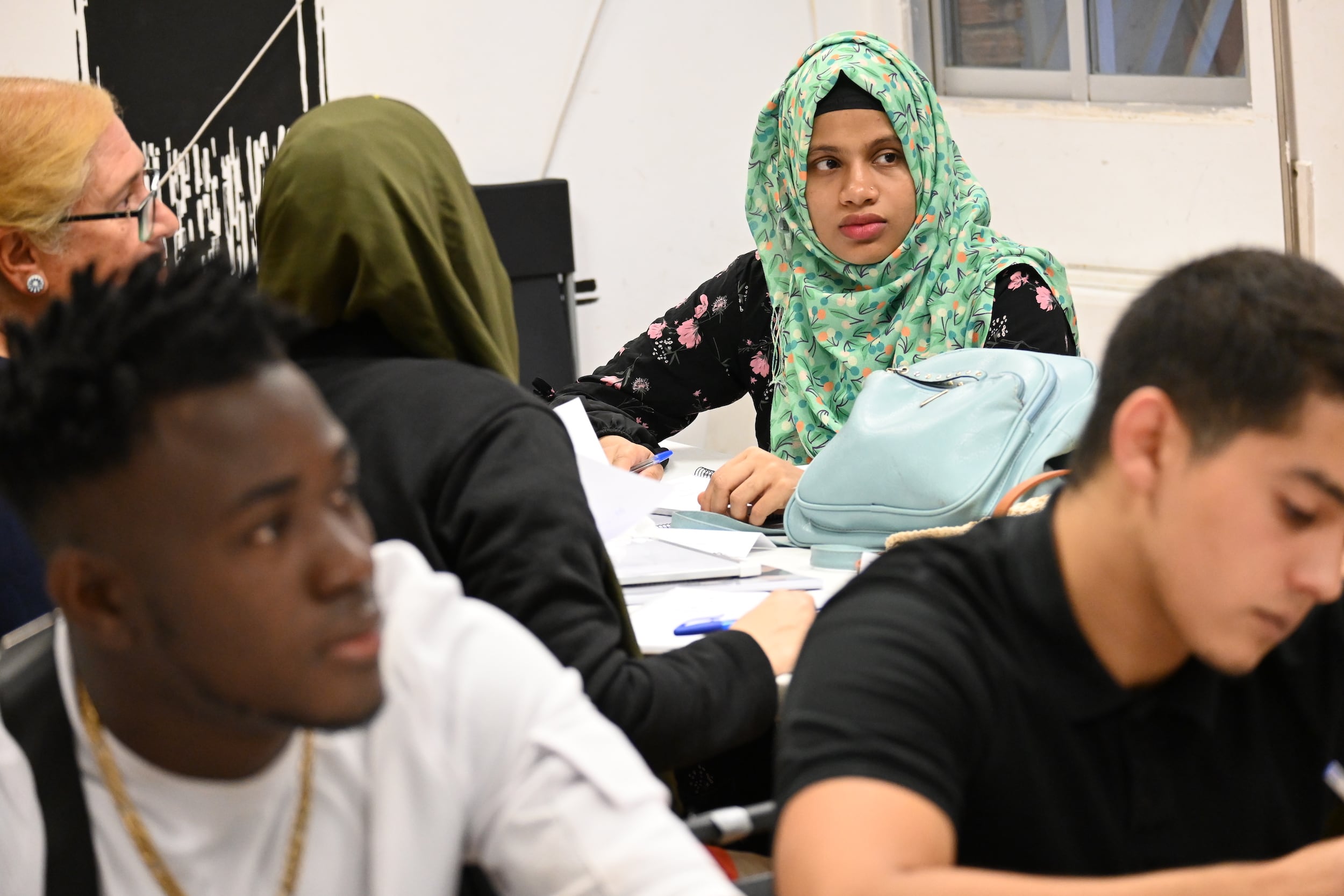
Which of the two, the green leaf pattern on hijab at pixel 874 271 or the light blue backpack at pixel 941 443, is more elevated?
the green leaf pattern on hijab at pixel 874 271

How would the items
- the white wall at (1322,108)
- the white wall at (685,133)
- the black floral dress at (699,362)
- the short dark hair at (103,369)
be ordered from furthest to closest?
1. the white wall at (685,133)
2. the black floral dress at (699,362)
3. the white wall at (1322,108)
4. the short dark hair at (103,369)

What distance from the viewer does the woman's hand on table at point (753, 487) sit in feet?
6.54

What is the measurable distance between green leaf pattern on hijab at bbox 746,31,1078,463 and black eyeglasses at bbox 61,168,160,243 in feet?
3.66

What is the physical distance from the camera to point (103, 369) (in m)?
0.73

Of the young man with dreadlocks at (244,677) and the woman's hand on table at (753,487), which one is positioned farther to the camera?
the woman's hand on table at (753,487)

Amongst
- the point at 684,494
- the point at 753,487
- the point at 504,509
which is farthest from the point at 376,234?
the point at 684,494

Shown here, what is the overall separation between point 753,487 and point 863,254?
62cm

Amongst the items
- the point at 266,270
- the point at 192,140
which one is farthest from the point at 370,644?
the point at 192,140

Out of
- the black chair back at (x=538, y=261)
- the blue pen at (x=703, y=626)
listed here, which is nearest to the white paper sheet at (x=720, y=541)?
the blue pen at (x=703, y=626)

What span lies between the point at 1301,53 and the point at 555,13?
71.6 inches

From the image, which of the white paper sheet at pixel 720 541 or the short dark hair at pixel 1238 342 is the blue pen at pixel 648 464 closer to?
the white paper sheet at pixel 720 541

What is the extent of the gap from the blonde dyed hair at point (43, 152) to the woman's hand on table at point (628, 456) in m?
0.93

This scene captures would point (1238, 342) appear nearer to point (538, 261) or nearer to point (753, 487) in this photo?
point (753, 487)

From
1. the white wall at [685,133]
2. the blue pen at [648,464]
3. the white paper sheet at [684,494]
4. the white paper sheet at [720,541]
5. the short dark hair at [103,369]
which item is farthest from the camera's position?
the white wall at [685,133]
